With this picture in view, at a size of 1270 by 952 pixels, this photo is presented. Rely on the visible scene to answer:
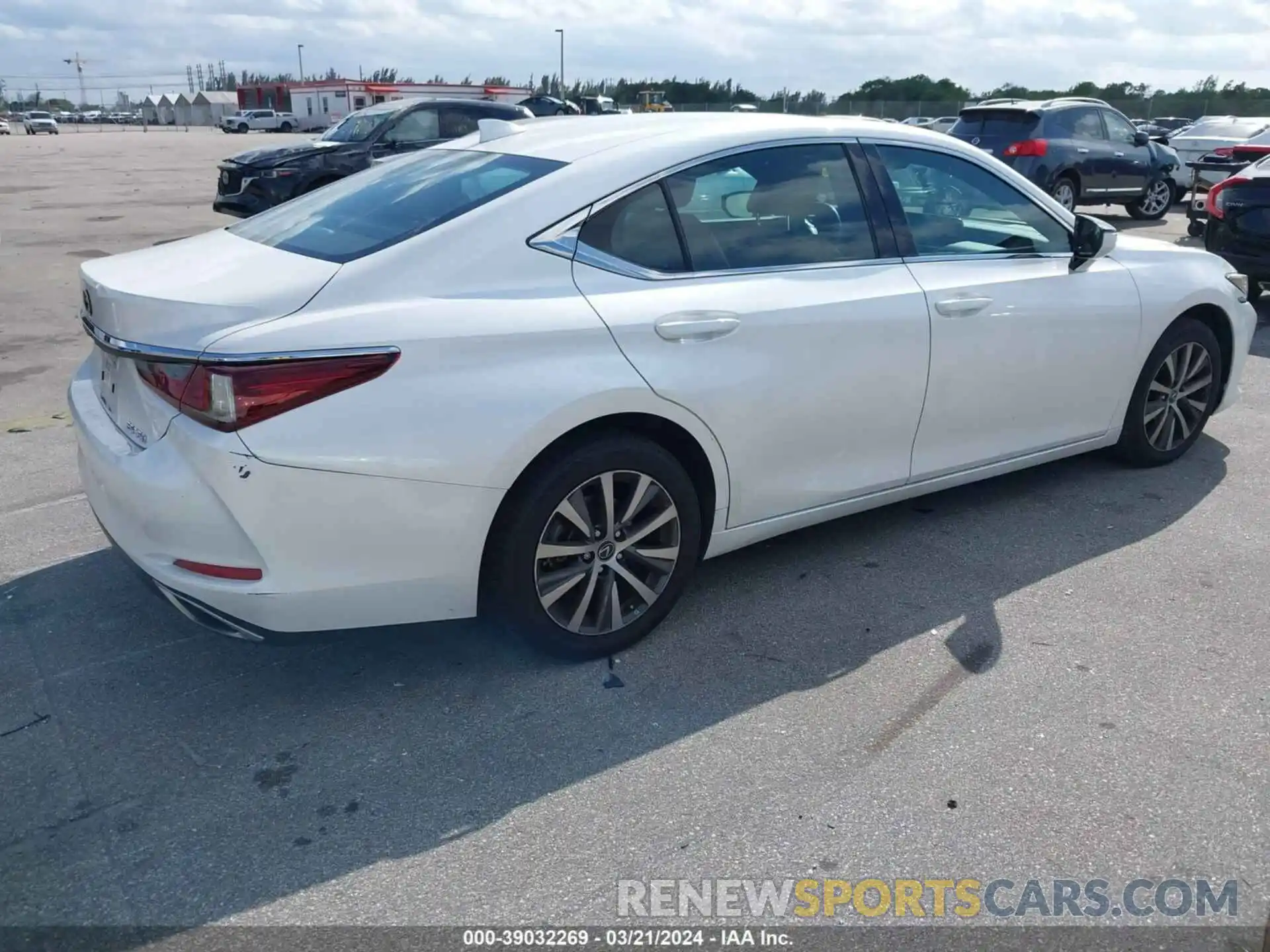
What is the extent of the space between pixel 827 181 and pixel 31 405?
497 centimetres

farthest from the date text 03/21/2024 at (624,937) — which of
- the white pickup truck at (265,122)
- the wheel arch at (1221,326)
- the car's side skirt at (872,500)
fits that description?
the white pickup truck at (265,122)

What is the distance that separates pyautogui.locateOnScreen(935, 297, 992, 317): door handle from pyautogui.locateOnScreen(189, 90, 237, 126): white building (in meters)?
104

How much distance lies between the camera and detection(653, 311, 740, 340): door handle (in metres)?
3.39

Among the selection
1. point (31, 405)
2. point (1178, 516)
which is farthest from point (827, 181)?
point (31, 405)

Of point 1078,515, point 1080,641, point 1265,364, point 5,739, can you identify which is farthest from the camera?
point 1265,364

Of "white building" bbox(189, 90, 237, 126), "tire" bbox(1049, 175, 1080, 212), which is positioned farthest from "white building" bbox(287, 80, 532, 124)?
"tire" bbox(1049, 175, 1080, 212)

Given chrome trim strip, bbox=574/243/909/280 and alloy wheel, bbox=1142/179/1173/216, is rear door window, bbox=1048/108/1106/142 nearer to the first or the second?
alloy wheel, bbox=1142/179/1173/216

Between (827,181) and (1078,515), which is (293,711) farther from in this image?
(1078,515)

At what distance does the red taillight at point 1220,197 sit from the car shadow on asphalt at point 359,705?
5923 mm

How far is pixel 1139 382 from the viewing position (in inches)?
197

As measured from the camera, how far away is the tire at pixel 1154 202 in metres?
15.9

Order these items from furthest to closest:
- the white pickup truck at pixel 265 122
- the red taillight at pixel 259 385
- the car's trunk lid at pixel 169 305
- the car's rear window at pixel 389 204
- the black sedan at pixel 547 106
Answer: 1. the white pickup truck at pixel 265 122
2. the black sedan at pixel 547 106
3. the car's rear window at pixel 389 204
4. the car's trunk lid at pixel 169 305
5. the red taillight at pixel 259 385

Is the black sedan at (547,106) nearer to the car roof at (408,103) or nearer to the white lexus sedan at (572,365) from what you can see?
the car roof at (408,103)

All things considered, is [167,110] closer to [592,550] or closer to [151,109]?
[151,109]
